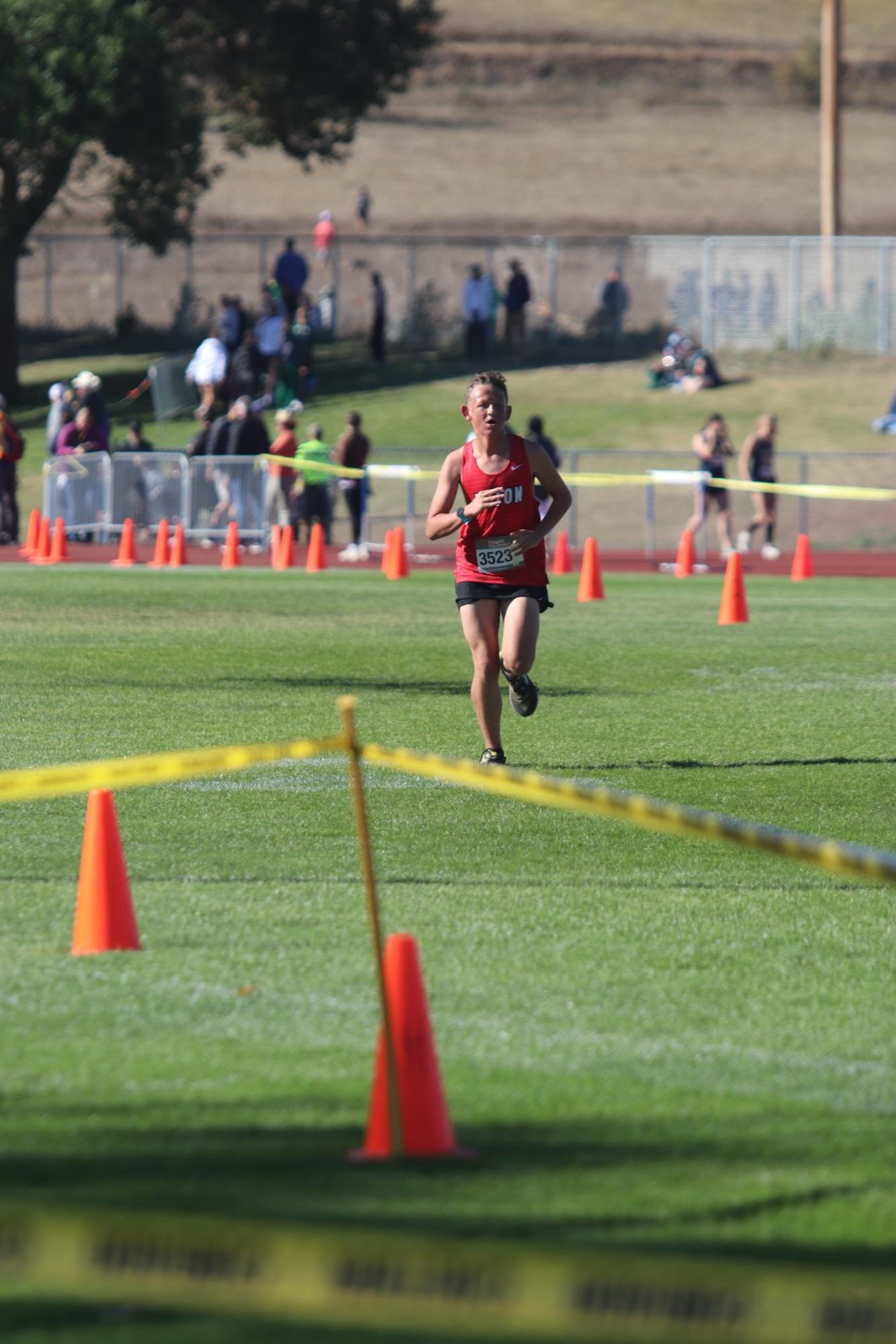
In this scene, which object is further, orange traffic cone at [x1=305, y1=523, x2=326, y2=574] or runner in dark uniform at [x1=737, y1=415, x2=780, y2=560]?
runner in dark uniform at [x1=737, y1=415, x2=780, y2=560]

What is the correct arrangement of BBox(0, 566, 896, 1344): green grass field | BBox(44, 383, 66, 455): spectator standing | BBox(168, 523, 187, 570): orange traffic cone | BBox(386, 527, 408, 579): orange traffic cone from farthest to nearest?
BBox(44, 383, 66, 455): spectator standing → BBox(168, 523, 187, 570): orange traffic cone → BBox(386, 527, 408, 579): orange traffic cone → BBox(0, 566, 896, 1344): green grass field

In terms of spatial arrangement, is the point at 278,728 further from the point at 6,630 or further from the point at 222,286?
the point at 222,286

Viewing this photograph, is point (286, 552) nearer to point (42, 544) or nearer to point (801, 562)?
point (42, 544)

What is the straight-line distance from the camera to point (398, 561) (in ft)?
87.6

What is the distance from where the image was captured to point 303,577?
87.0 feet

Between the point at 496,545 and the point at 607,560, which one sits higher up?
the point at 496,545

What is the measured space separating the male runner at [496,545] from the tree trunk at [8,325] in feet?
123

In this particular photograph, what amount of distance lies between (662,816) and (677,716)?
855 centimetres

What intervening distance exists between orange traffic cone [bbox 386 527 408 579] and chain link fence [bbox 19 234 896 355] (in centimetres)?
2064

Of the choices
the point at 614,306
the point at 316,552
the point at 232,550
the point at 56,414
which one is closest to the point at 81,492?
the point at 56,414

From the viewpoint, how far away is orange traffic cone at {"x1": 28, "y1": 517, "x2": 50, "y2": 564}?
94.0 ft

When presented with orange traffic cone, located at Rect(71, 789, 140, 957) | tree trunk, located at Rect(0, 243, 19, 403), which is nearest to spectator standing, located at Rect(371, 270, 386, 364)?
tree trunk, located at Rect(0, 243, 19, 403)

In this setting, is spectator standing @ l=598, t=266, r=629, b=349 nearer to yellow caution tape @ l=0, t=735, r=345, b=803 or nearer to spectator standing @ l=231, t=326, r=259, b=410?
spectator standing @ l=231, t=326, r=259, b=410

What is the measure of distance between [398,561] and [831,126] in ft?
82.5
